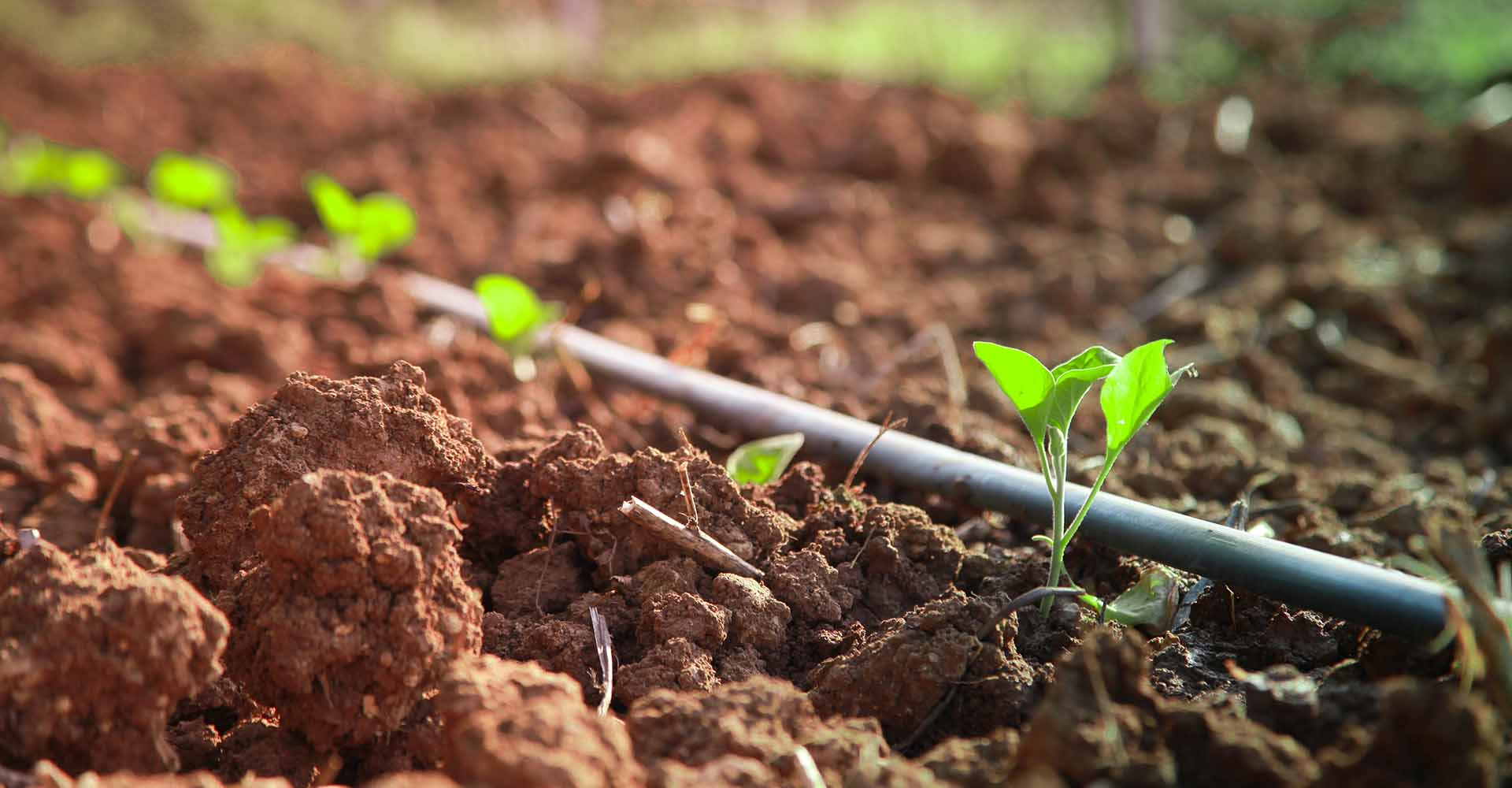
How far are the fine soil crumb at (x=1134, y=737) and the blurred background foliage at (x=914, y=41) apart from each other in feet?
16.1

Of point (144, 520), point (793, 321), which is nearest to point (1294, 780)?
point (144, 520)

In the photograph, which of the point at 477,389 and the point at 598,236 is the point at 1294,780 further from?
the point at 598,236

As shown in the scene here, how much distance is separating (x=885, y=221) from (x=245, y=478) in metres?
2.88

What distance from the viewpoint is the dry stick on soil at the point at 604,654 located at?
1.29 m

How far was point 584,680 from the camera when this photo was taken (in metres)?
1.36

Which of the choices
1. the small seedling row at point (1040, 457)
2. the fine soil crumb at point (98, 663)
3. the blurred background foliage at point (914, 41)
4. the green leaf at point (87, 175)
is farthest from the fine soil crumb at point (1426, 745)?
the blurred background foliage at point (914, 41)

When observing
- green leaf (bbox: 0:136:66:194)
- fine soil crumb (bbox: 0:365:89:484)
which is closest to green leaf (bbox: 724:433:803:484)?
fine soil crumb (bbox: 0:365:89:484)

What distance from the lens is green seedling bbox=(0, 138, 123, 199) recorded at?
4.05 m

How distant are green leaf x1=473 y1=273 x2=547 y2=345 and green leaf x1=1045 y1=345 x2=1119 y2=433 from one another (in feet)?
4.29

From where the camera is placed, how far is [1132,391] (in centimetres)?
135

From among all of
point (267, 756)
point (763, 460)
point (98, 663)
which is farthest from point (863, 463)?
point (98, 663)

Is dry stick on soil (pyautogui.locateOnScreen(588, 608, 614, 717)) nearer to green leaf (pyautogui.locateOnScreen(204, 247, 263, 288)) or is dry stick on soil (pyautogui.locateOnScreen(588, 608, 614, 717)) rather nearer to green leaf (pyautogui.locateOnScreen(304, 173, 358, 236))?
green leaf (pyautogui.locateOnScreen(304, 173, 358, 236))

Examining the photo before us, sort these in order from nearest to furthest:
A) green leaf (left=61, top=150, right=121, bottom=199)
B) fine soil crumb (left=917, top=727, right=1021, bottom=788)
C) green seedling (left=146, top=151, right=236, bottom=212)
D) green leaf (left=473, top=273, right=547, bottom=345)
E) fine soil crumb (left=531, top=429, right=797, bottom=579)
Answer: fine soil crumb (left=917, top=727, right=1021, bottom=788) < fine soil crumb (left=531, top=429, right=797, bottom=579) < green leaf (left=473, top=273, right=547, bottom=345) < green seedling (left=146, top=151, right=236, bottom=212) < green leaf (left=61, top=150, right=121, bottom=199)

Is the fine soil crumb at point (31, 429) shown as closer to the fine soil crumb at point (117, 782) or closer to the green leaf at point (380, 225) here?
the green leaf at point (380, 225)
